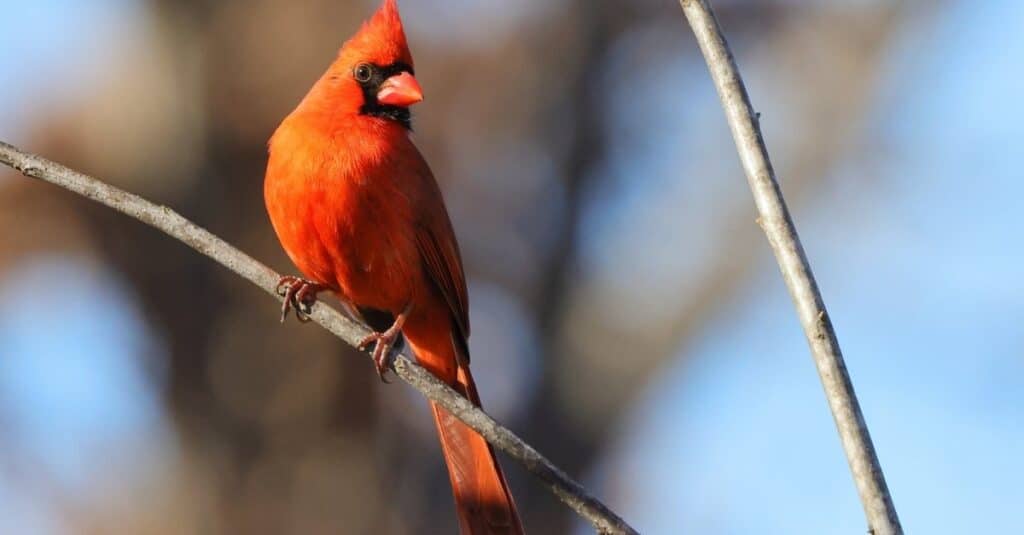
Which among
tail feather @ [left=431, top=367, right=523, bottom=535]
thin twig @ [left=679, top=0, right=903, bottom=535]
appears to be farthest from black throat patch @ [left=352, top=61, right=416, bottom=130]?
thin twig @ [left=679, top=0, right=903, bottom=535]

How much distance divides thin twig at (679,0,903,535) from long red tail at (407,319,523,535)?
4.37ft

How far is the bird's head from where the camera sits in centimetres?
328

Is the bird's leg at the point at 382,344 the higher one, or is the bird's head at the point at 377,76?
the bird's head at the point at 377,76

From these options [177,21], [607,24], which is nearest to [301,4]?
[177,21]

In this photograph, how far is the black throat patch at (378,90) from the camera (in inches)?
129

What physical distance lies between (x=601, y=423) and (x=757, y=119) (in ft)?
14.8

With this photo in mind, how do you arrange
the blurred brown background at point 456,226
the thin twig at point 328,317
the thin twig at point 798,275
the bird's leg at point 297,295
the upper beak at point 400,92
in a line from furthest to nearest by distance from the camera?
the blurred brown background at point 456,226 → the upper beak at point 400,92 → the bird's leg at point 297,295 → the thin twig at point 328,317 → the thin twig at point 798,275

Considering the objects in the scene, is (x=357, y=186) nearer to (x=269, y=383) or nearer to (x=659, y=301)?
(x=269, y=383)

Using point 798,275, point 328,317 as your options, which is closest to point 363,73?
point 328,317

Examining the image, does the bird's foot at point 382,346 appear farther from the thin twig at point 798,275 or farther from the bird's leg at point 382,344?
the thin twig at point 798,275

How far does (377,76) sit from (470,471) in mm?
957

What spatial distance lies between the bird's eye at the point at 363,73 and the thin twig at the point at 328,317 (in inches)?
32.5

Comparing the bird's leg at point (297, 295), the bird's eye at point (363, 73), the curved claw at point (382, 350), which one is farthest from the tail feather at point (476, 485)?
the bird's eye at point (363, 73)

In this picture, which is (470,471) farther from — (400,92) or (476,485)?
(400,92)
